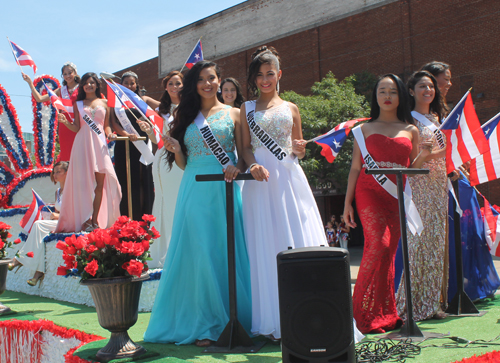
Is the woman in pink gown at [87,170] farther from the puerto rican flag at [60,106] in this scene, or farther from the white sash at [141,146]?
the white sash at [141,146]

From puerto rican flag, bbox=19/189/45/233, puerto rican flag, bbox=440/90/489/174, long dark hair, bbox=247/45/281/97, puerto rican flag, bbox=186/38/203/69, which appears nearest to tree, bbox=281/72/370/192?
puerto rican flag, bbox=186/38/203/69

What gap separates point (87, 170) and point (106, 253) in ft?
10.4

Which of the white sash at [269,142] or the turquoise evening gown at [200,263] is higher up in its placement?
the white sash at [269,142]

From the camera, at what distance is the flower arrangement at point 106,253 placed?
294 cm

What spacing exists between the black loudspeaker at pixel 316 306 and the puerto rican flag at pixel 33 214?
4.88 meters

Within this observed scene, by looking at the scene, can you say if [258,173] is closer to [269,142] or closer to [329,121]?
[269,142]

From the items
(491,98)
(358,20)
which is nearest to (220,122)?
(491,98)

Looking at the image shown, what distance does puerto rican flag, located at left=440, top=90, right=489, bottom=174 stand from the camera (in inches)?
154

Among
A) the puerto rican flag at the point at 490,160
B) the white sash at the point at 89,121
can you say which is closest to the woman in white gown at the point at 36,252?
the white sash at the point at 89,121

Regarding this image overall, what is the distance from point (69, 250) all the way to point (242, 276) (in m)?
1.07

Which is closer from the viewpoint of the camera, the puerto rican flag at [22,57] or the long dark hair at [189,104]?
the long dark hair at [189,104]

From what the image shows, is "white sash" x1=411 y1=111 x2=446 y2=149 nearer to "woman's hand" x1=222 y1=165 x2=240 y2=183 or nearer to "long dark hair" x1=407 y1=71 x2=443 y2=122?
"long dark hair" x1=407 y1=71 x2=443 y2=122

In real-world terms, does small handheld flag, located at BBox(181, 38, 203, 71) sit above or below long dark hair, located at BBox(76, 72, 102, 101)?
above

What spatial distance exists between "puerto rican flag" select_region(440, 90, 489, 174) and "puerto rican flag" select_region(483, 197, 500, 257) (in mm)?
1012
